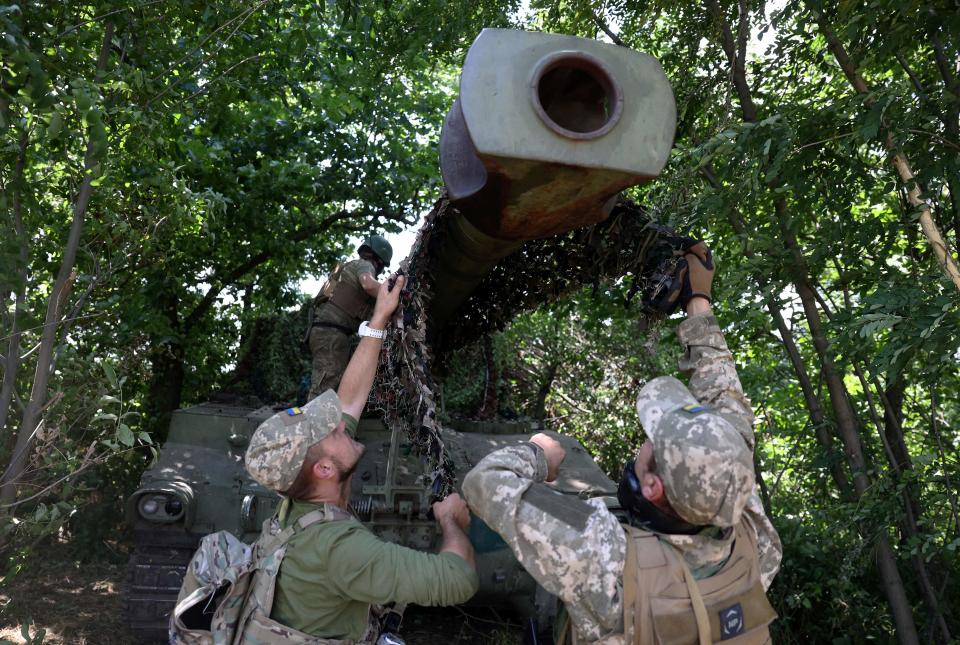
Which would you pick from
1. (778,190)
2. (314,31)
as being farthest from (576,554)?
→ (314,31)

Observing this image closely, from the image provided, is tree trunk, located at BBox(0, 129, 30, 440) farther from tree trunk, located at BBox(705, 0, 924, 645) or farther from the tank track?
tree trunk, located at BBox(705, 0, 924, 645)

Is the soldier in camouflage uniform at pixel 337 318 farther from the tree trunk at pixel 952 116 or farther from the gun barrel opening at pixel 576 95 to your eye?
the tree trunk at pixel 952 116

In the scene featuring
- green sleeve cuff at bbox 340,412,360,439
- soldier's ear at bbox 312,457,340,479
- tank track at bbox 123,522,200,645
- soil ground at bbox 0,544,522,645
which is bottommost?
soil ground at bbox 0,544,522,645

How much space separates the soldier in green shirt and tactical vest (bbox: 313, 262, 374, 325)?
2836 millimetres

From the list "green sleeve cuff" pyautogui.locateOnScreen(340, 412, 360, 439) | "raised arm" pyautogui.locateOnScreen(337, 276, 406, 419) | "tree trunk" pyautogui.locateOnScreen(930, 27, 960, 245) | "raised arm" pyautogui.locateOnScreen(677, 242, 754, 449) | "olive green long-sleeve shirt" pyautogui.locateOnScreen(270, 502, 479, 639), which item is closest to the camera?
"olive green long-sleeve shirt" pyautogui.locateOnScreen(270, 502, 479, 639)

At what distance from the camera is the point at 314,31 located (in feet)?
22.6

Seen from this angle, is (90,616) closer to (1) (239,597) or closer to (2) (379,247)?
(2) (379,247)

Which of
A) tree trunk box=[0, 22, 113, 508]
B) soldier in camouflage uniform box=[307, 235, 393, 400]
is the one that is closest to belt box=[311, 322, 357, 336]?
soldier in camouflage uniform box=[307, 235, 393, 400]

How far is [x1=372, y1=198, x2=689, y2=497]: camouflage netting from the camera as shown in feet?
10.3

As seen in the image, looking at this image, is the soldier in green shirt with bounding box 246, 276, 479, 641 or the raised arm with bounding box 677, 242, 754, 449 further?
the raised arm with bounding box 677, 242, 754, 449

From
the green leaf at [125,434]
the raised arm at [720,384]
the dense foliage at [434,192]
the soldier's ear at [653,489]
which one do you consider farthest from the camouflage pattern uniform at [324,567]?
the dense foliage at [434,192]

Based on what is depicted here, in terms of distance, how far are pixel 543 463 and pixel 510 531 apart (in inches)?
12.8

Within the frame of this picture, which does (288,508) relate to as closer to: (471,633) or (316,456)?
(316,456)

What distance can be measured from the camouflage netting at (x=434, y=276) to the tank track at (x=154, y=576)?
5.98 feet
